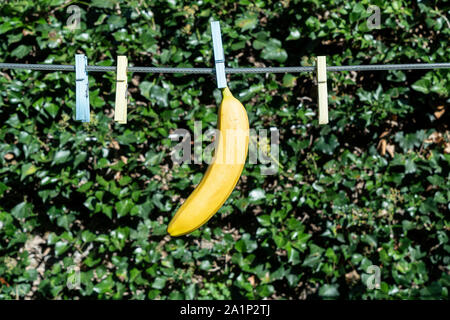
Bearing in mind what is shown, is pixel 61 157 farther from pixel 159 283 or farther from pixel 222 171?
pixel 222 171

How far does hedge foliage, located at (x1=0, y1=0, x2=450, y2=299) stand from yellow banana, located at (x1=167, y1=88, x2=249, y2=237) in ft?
3.43

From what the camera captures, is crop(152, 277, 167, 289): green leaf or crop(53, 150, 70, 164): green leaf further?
crop(152, 277, 167, 289): green leaf

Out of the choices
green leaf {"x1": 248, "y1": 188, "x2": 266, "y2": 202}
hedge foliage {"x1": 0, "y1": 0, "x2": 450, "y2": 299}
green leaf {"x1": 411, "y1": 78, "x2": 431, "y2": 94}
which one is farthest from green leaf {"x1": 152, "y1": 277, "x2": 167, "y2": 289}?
green leaf {"x1": 411, "y1": 78, "x2": 431, "y2": 94}

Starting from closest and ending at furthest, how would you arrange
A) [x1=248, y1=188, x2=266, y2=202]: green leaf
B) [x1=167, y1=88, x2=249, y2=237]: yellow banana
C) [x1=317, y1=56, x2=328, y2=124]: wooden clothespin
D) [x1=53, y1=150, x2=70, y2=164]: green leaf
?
[x1=167, y1=88, x2=249, y2=237]: yellow banana < [x1=317, y1=56, x2=328, y2=124]: wooden clothespin < [x1=53, y1=150, x2=70, y2=164]: green leaf < [x1=248, y1=188, x2=266, y2=202]: green leaf

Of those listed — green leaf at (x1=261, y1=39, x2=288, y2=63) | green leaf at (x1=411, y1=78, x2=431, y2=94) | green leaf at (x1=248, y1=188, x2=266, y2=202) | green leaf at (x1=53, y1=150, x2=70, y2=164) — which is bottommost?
green leaf at (x1=248, y1=188, x2=266, y2=202)

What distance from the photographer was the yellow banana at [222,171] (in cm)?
96

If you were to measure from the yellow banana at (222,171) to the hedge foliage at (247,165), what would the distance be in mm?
1047

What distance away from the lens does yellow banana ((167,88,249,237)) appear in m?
0.96

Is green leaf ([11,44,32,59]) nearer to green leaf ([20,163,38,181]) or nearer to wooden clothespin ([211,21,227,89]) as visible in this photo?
green leaf ([20,163,38,181])

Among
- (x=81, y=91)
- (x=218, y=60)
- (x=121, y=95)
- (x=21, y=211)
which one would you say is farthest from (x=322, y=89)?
(x=21, y=211)

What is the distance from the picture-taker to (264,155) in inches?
81.5

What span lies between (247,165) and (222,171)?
1.10 metres

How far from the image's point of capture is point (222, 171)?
3.19ft

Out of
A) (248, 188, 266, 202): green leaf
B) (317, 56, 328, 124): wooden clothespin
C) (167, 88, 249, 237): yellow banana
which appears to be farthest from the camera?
(248, 188, 266, 202): green leaf
